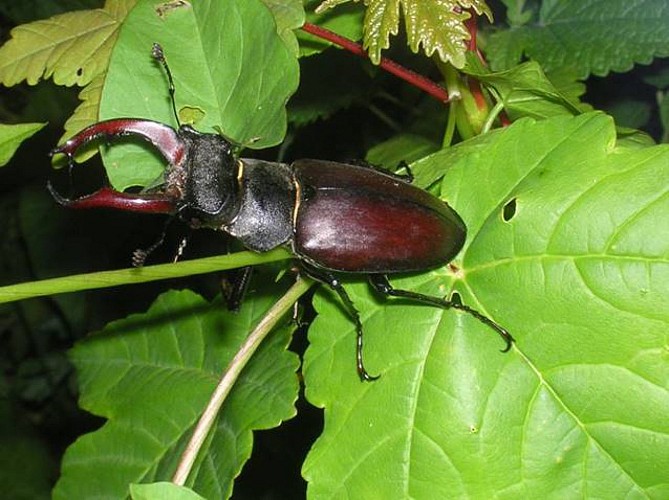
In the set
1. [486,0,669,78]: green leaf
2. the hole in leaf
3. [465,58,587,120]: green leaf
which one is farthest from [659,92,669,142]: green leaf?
the hole in leaf

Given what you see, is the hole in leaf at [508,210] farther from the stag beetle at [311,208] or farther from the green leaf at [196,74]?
the green leaf at [196,74]

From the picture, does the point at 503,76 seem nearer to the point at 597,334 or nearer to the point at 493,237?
the point at 493,237

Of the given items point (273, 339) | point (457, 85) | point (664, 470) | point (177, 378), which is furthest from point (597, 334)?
point (177, 378)

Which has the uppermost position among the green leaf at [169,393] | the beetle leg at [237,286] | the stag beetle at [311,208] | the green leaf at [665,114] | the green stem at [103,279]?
the green stem at [103,279]

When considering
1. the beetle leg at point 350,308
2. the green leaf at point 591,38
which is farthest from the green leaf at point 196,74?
the green leaf at point 591,38

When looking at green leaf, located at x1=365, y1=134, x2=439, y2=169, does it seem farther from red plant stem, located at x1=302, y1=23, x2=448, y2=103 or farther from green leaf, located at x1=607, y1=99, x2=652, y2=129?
green leaf, located at x1=607, y1=99, x2=652, y2=129
